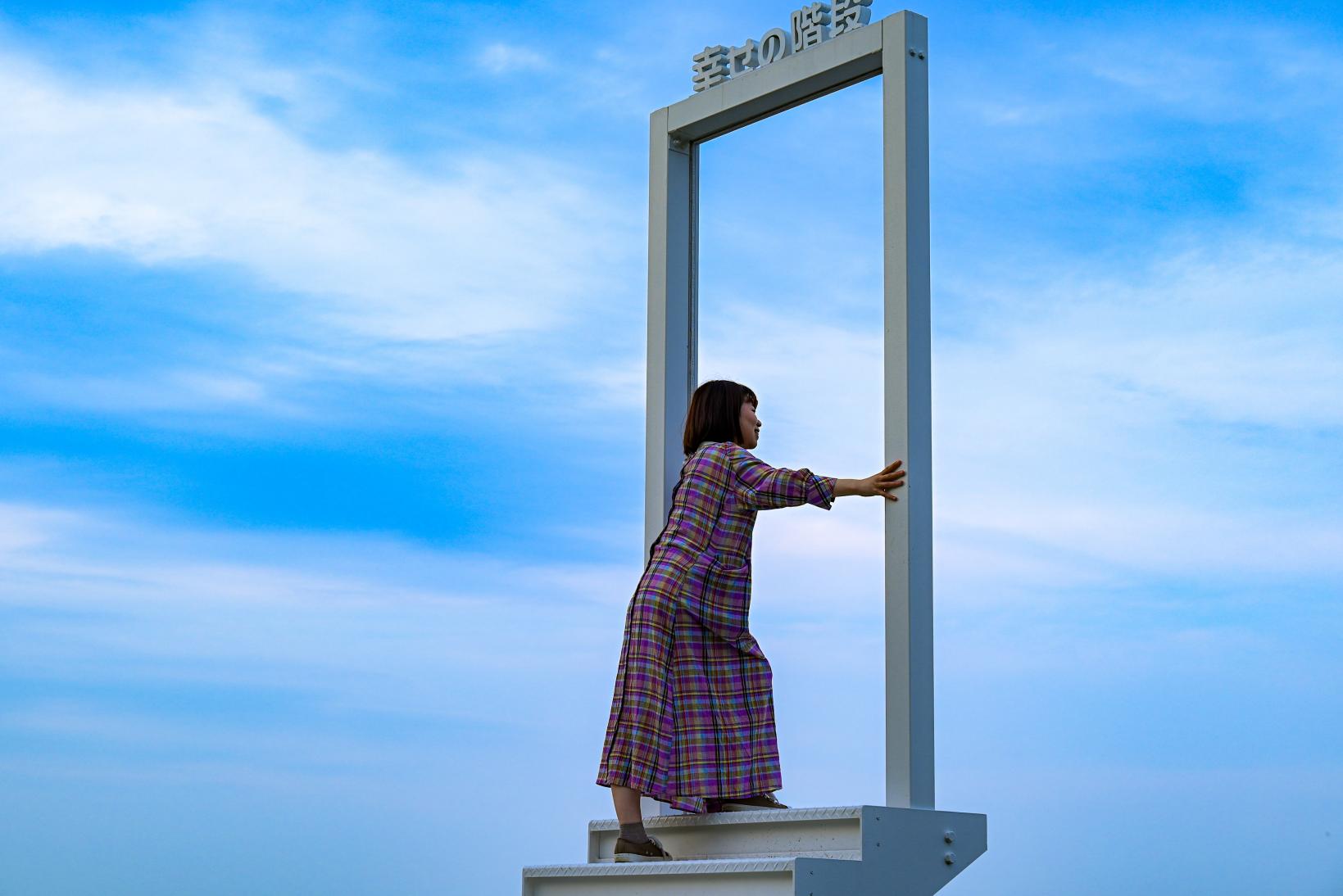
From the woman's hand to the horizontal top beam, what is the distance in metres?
1.05

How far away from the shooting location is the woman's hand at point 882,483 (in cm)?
384

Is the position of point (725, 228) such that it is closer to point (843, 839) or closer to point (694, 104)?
point (694, 104)

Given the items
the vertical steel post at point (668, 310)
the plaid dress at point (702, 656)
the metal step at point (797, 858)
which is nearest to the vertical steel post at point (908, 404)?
the metal step at point (797, 858)

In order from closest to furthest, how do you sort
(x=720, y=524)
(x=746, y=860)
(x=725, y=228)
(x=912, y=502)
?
(x=746, y=860), (x=912, y=502), (x=720, y=524), (x=725, y=228)

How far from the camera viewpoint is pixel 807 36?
4.32 metres

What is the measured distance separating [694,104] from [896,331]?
106cm

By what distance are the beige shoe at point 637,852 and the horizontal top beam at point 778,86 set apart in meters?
1.94

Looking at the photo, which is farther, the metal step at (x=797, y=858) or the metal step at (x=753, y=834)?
the metal step at (x=753, y=834)

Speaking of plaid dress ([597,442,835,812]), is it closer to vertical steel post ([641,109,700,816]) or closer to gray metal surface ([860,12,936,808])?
gray metal surface ([860,12,936,808])

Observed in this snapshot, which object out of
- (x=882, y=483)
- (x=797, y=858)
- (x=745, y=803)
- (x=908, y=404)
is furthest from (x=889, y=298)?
(x=797, y=858)

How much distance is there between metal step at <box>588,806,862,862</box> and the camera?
11.6 ft

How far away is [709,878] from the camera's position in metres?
3.48

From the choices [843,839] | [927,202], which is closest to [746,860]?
[843,839]

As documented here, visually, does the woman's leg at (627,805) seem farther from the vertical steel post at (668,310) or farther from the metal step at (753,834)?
the vertical steel post at (668,310)
